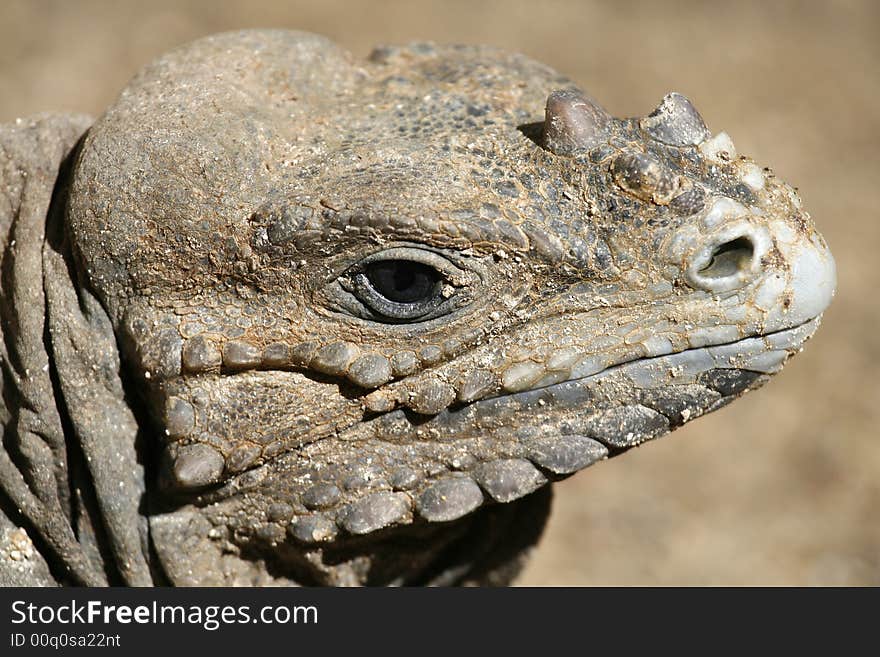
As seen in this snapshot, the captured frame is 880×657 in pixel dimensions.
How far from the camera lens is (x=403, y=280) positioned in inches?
135

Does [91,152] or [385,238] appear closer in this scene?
[385,238]

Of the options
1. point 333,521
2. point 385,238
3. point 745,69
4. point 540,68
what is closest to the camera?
point 385,238

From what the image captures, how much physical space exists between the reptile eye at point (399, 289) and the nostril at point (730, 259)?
33.6 inches

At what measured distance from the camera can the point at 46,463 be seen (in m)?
3.54

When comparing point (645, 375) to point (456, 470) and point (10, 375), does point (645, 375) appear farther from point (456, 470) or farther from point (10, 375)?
point (10, 375)

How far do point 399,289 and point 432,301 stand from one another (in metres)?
0.11

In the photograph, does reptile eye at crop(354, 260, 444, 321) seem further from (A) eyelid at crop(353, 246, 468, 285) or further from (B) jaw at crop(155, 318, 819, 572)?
(B) jaw at crop(155, 318, 819, 572)

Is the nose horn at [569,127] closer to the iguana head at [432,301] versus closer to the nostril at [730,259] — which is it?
the iguana head at [432,301]

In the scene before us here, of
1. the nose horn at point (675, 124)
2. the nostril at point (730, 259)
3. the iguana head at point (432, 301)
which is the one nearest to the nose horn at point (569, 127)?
the iguana head at point (432, 301)

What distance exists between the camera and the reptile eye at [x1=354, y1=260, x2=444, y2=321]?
343 centimetres

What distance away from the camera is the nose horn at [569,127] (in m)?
3.51

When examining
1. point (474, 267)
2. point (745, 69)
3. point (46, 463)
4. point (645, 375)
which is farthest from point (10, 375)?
point (745, 69)

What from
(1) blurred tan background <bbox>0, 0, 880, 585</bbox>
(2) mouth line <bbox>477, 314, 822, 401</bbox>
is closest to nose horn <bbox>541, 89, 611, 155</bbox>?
(2) mouth line <bbox>477, 314, 822, 401</bbox>

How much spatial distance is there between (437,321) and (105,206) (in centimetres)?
113
